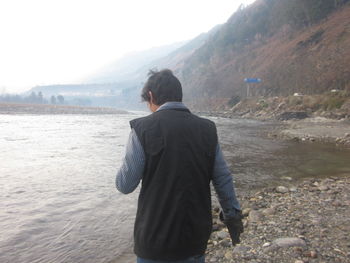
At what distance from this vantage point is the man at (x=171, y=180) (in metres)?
2.15

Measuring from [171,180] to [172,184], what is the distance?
0.10ft

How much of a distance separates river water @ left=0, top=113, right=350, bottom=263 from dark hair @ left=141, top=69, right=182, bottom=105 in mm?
3912

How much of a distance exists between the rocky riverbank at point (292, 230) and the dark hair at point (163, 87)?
293 centimetres

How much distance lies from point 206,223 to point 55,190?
8.74m

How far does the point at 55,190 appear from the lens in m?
9.83

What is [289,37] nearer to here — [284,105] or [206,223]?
[284,105]

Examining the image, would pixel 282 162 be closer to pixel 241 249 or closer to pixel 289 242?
pixel 289 242

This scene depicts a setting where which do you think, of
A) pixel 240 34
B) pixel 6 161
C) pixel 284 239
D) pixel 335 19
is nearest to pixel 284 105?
pixel 335 19

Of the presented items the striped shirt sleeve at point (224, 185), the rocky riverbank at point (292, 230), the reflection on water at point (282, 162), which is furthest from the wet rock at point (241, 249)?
the reflection on water at point (282, 162)

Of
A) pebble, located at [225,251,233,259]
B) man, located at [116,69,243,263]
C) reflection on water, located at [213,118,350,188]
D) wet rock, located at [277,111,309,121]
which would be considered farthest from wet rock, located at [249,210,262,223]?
wet rock, located at [277,111,309,121]

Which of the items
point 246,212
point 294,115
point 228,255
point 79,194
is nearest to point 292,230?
point 228,255

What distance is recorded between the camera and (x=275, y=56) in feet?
270

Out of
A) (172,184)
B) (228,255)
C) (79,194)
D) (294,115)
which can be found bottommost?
(294,115)

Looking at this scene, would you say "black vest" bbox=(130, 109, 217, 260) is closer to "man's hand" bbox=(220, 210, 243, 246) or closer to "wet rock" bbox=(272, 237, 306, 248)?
"man's hand" bbox=(220, 210, 243, 246)
